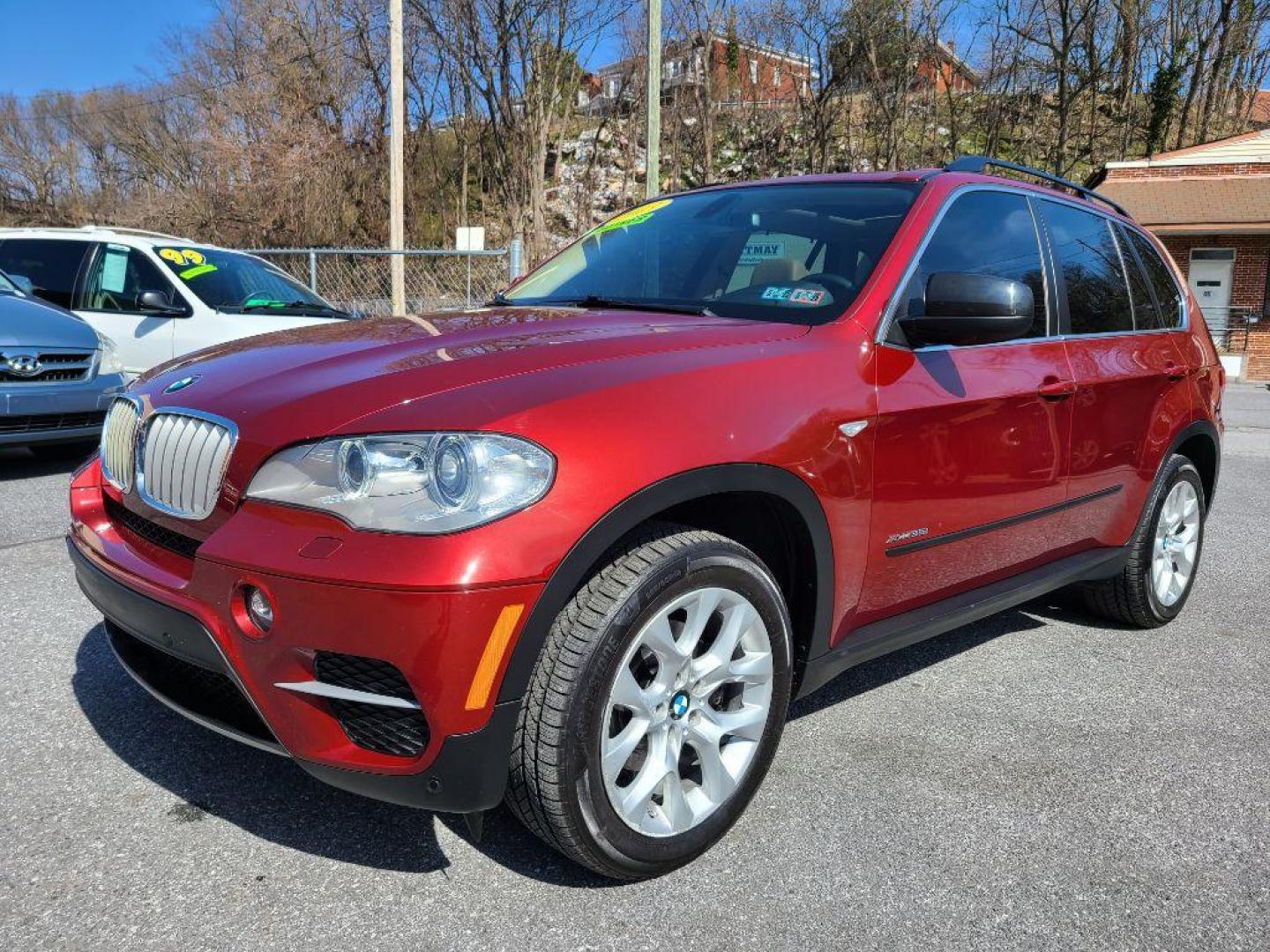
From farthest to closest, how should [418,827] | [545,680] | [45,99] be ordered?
[45,99]
[418,827]
[545,680]

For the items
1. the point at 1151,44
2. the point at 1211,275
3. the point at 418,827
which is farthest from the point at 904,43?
the point at 418,827

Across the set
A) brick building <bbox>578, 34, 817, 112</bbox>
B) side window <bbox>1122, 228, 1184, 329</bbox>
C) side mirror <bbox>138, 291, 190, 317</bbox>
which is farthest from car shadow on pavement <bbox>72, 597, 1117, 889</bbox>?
brick building <bbox>578, 34, 817, 112</bbox>

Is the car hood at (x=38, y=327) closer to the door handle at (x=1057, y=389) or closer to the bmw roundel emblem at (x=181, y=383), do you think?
the bmw roundel emblem at (x=181, y=383)

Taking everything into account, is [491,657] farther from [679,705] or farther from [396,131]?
[396,131]

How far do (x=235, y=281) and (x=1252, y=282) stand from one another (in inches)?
969

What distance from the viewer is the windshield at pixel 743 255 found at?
113 inches

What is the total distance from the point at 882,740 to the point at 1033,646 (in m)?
1.30

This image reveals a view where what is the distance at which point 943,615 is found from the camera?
2.92 meters

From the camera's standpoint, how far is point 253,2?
95.1ft

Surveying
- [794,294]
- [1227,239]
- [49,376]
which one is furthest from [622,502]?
[1227,239]

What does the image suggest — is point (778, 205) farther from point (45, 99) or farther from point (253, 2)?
point (45, 99)

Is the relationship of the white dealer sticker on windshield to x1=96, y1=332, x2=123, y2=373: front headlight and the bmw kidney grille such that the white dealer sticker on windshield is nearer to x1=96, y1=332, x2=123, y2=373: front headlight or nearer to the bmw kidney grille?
the bmw kidney grille

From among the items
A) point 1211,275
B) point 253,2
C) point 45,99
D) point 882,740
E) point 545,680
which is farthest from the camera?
point 45,99

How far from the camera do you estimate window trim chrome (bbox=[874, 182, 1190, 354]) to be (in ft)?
8.99
